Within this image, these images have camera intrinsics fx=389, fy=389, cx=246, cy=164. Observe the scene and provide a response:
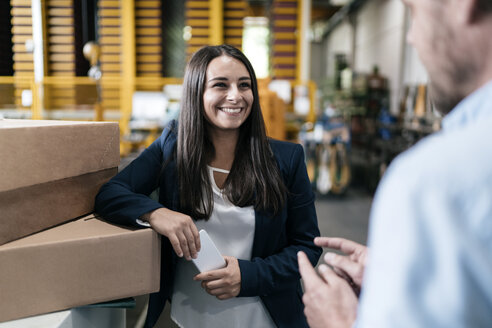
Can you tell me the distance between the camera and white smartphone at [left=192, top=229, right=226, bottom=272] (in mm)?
1018

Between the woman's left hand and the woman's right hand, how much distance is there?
85 millimetres

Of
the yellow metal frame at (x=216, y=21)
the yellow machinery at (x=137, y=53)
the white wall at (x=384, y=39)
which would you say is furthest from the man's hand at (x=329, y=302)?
the white wall at (x=384, y=39)

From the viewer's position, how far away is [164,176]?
4.30 ft

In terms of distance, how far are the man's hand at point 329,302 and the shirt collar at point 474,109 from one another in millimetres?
289

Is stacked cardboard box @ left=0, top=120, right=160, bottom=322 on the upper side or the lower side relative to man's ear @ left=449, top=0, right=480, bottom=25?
lower

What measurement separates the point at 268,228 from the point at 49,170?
2.14 feet

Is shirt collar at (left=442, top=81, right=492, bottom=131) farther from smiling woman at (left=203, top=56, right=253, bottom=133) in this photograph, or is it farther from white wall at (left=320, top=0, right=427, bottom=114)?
white wall at (left=320, top=0, right=427, bottom=114)

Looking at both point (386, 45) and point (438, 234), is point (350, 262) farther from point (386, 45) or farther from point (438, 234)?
point (386, 45)

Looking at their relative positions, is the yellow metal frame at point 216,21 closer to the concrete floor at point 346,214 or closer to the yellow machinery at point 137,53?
the yellow machinery at point 137,53

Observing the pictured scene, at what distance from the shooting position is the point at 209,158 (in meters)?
1.34

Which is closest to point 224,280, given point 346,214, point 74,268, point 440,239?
point 74,268

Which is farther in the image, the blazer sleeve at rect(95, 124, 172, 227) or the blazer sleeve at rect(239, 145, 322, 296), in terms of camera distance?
Answer: the blazer sleeve at rect(239, 145, 322, 296)

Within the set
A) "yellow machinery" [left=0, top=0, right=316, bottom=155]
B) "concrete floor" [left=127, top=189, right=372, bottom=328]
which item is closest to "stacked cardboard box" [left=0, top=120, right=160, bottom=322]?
"concrete floor" [left=127, top=189, right=372, bottom=328]

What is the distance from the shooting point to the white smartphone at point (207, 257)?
3.34ft
